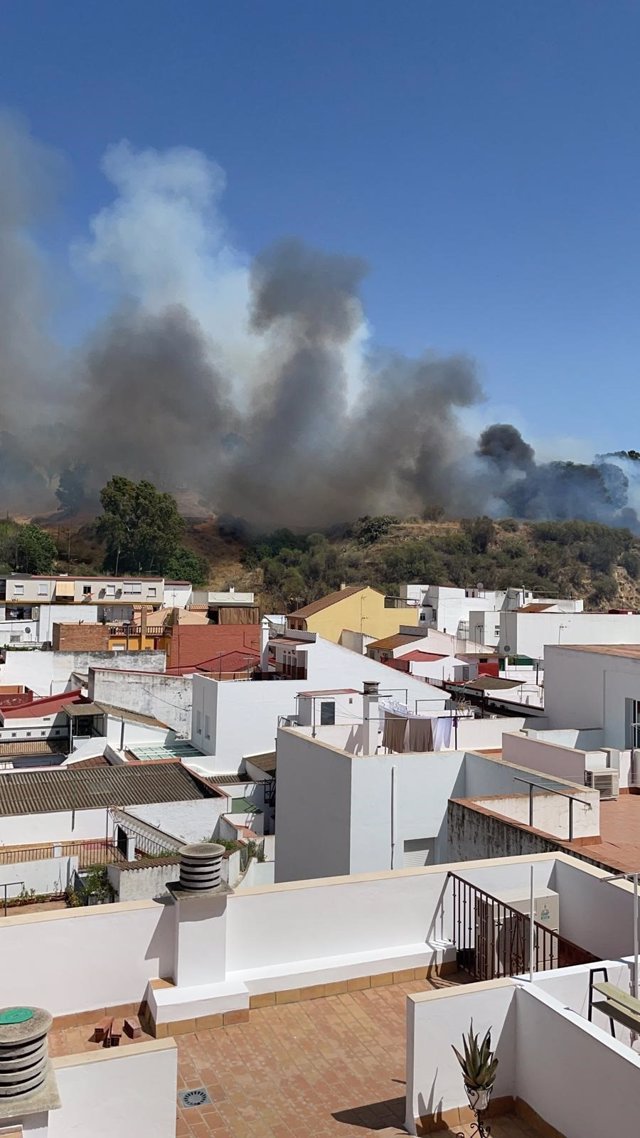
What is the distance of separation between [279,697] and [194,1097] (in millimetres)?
17658

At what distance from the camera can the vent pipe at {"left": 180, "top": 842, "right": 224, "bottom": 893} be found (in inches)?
193

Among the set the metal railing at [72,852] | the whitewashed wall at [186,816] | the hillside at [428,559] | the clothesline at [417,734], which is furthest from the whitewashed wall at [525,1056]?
the hillside at [428,559]

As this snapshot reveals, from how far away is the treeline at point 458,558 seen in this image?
72.8m

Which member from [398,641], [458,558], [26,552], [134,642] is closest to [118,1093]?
[398,641]

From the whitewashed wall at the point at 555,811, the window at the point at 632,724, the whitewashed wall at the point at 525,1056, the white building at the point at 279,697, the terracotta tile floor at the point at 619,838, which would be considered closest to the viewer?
the whitewashed wall at the point at 525,1056

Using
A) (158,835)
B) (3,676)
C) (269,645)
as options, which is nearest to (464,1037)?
(158,835)

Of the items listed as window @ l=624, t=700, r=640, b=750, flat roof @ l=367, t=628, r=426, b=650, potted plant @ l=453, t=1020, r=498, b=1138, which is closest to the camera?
potted plant @ l=453, t=1020, r=498, b=1138

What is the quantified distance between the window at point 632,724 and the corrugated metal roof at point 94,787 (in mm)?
8610

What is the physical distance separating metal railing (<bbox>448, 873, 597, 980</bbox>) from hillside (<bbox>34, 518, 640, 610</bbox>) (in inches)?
2396

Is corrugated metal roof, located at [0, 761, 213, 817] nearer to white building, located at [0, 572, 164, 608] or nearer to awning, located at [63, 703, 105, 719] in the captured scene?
awning, located at [63, 703, 105, 719]

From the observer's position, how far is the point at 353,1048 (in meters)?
4.73

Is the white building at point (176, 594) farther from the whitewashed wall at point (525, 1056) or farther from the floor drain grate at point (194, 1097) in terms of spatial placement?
the whitewashed wall at point (525, 1056)

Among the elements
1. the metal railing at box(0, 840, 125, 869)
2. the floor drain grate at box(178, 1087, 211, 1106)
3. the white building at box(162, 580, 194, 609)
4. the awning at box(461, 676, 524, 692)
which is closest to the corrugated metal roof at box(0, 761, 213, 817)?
the metal railing at box(0, 840, 125, 869)

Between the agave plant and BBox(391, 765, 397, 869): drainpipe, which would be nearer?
the agave plant
